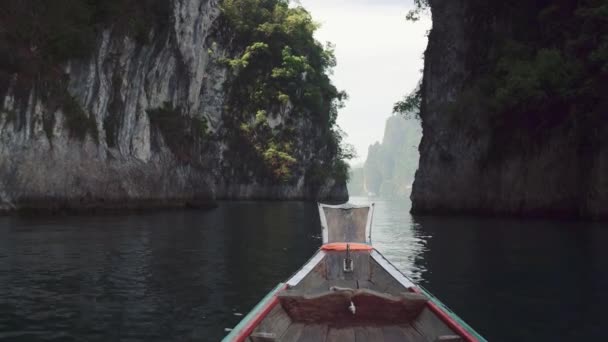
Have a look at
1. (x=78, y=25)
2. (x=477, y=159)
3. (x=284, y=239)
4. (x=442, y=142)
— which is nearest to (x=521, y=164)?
(x=477, y=159)

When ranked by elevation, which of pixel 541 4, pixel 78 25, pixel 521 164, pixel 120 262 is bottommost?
pixel 120 262

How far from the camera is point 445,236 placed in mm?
21906

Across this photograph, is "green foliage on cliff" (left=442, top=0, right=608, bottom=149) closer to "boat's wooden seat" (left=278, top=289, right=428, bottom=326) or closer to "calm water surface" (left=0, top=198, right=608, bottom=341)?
"calm water surface" (left=0, top=198, right=608, bottom=341)

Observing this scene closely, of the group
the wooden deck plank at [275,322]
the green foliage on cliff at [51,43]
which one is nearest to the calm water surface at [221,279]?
the wooden deck plank at [275,322]

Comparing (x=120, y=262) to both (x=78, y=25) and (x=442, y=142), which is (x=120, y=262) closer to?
(x=78, y=25)

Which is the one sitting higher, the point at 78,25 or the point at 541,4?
the point at 541,4

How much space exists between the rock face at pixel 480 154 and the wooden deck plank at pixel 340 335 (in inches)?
1021

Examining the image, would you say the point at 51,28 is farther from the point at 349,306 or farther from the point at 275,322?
the point at 349,306

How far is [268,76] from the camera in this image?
76.6 meters

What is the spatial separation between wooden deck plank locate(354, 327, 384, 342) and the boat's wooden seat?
0.09m

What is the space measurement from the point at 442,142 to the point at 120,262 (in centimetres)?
2986

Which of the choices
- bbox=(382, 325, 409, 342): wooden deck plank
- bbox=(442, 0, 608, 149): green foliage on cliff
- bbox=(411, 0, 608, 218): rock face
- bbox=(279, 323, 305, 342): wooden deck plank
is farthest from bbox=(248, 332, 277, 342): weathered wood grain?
bbox=(411, 0, 608, 218): rock face

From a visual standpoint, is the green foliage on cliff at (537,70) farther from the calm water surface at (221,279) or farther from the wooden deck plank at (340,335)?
the wooden deck plank at (340,335)

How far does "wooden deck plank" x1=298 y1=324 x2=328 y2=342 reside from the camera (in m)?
5.86
